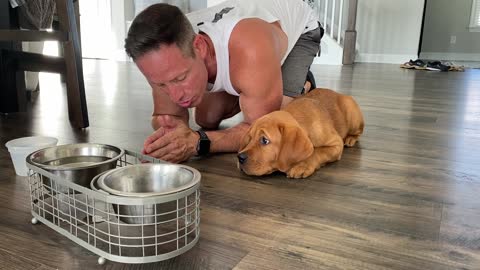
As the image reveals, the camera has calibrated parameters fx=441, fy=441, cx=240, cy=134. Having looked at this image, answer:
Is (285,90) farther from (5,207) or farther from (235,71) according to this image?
(5,207)

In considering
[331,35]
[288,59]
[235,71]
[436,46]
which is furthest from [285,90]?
[436,46]

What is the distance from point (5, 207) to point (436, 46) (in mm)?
7317

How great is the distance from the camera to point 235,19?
50.1 inches

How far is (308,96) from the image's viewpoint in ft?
4.23

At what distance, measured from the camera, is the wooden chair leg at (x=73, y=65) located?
1.50m

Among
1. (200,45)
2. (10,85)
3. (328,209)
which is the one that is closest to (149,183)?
(328,209)

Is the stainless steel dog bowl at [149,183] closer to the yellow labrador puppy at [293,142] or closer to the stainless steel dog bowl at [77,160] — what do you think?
the stainless steel dog bowl at [77,160]

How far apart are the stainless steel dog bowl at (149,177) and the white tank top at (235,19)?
0.55 meters

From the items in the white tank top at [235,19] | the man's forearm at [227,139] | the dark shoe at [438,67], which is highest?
the white tank top at [235,19]

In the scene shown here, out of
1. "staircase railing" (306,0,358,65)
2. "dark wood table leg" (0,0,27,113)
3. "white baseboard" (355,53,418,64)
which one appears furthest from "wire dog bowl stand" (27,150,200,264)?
"white baseboard" (355,53,418,64)

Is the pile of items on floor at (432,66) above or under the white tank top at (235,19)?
under

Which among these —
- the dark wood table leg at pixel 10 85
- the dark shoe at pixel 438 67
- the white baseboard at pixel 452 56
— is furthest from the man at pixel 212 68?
the white baseboard at pixel 452 56

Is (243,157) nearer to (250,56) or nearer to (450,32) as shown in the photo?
(250,56)

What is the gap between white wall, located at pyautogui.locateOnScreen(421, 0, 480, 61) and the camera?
6.77 meters
